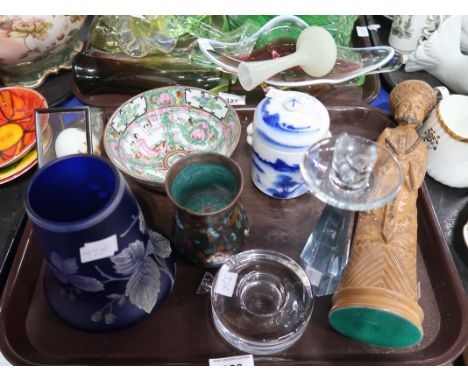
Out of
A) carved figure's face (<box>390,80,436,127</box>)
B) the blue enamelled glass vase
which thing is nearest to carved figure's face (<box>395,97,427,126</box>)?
carved figure's face (<box>390,80,436,127</box>)

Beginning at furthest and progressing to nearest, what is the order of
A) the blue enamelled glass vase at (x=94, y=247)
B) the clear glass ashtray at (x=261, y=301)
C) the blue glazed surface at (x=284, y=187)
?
the blue glazed surface at (x=284, y=187)
the clear glass ashtray at (x=261, y=301)
the blue enamelled glass vase at (x=94, y=247)

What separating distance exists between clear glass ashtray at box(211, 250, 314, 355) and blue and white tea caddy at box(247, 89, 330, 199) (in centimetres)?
14

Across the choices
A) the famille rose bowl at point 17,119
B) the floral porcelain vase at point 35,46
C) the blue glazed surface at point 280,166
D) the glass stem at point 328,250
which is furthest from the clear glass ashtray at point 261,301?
the floral porcelain vase at point 35,46

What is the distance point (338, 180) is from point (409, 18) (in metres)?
0.64

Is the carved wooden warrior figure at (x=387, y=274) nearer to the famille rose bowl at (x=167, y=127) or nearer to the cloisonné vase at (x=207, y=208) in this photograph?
the cloisonné vase at (x=207, y=208)

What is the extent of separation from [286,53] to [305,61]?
0.08m

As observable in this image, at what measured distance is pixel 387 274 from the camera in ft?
1.67

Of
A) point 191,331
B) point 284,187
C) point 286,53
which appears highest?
point 286,53

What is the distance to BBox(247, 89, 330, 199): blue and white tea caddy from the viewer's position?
57 cm

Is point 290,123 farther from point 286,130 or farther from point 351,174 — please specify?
point 351,174

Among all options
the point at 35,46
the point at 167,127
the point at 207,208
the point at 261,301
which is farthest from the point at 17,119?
the point at 261,301

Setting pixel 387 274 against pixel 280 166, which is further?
pixel 280 166

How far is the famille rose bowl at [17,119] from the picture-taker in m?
0.78

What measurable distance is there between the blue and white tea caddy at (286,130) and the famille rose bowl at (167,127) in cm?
9
